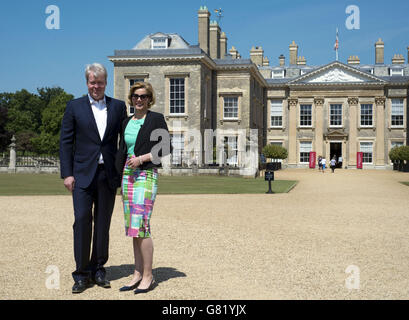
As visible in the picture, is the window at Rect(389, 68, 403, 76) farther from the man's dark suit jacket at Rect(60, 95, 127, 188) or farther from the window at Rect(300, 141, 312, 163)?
the man's dark suit jacket at Rect(60, 95, 127, 188)

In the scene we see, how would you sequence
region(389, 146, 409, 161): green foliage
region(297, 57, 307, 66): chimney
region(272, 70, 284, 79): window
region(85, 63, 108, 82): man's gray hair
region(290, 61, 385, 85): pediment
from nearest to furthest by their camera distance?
region(85, 63, 108, 82): man's gray hair < region(389, 146, 409, 161): green foliage < region(290, 61, 385, 85): pediment < region(272, 70, 284, 79): window < region(297, 57, 307, 66): chimney

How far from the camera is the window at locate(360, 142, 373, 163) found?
47.8 m

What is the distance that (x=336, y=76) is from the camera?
48.1 metres

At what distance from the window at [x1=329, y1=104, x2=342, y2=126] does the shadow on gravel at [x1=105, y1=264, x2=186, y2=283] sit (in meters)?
44.9

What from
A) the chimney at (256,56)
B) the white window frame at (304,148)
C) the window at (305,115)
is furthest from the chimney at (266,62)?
the white window frame at (304,148)

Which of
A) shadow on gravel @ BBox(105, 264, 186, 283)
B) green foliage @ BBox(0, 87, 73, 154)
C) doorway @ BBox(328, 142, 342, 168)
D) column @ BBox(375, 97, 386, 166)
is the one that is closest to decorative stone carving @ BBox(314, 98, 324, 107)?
doorway @ BBox(328, 142, 342, 168)

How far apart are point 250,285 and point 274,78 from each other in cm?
4848

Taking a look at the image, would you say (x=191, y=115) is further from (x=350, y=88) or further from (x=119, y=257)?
(x=119, y=257)

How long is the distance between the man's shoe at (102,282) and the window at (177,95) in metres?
30.9

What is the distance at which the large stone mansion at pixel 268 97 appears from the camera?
117 ft

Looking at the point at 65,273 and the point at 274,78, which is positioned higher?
the point at 274,78

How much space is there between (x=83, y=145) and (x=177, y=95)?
30886 millimetres

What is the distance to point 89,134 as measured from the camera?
16.8 ft

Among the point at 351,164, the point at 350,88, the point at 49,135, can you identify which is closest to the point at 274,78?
the point at 350,88
